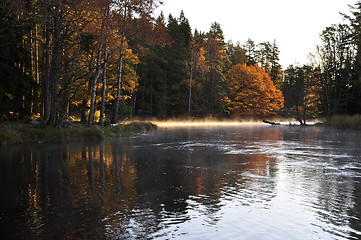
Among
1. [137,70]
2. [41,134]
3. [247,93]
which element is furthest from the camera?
[247,93]

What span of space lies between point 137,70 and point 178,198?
53530 mm

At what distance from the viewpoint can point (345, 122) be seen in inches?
1686

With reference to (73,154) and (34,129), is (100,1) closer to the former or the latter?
(34,129)

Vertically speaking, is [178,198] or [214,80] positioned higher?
[214,80]

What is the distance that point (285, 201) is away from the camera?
8.67 meters

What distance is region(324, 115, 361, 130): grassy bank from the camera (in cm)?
4017

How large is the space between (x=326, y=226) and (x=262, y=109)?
65521mm

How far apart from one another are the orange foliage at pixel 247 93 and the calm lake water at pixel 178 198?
5479cm

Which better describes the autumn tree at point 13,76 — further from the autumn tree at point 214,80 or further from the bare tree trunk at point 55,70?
the autumn tree at point 214,80

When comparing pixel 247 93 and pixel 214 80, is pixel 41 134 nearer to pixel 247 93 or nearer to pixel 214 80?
pixel 214 80

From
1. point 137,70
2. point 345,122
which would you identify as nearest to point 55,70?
point 345,122

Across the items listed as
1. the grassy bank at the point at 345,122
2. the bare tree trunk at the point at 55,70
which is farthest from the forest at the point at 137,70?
the grassy bank at the point at 345,122

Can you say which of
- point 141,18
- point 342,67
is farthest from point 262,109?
point 141,18

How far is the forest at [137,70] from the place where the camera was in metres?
23.6
